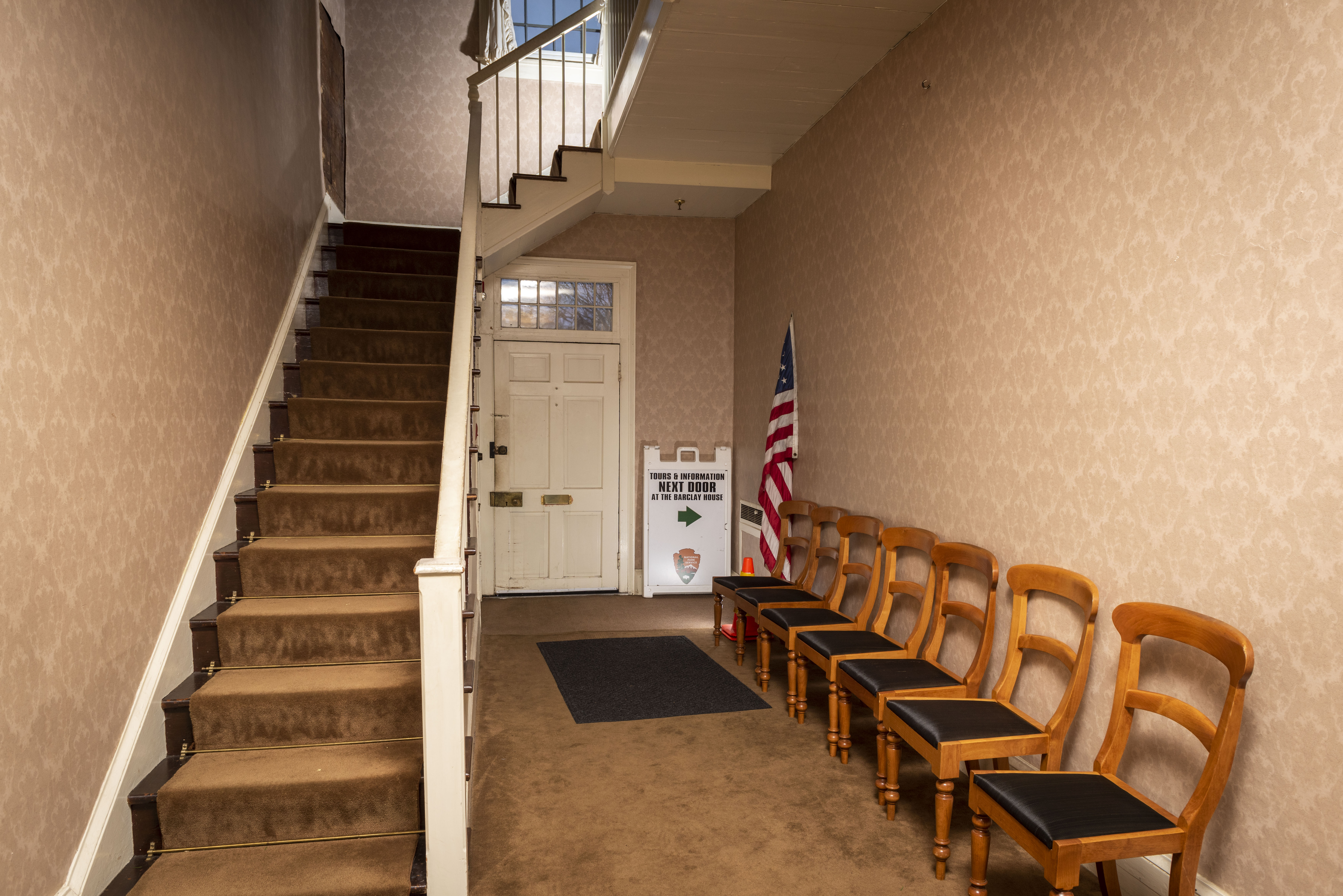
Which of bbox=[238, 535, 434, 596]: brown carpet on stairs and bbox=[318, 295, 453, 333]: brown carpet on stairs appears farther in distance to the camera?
bbox=[318, 295, 453, 333]: brown carpet on stairs

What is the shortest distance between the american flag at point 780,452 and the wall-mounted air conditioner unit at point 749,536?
0.47m

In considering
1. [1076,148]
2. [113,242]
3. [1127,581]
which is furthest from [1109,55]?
[113,242]

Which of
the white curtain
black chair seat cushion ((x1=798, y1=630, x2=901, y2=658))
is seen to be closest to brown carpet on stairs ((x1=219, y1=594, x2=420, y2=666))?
black chair seat cushion ((x1=798, y1=630, x2=901, y2=658))

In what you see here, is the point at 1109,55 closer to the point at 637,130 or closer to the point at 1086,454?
the point at 1086,454

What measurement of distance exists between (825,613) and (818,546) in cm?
65

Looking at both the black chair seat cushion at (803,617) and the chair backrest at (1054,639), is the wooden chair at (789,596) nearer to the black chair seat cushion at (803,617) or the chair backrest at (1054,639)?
the black chair seat cushion at (803,617)

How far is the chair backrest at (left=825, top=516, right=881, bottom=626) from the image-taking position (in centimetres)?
379

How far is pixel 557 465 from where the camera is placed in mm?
6305

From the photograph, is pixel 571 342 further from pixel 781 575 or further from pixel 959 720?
pixel 959 720

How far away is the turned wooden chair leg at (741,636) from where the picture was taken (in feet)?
15.5

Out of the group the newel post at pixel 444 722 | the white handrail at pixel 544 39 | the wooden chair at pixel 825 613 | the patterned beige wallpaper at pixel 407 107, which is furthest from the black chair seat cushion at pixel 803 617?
the patterned beige wallpaper at pixel 407 107

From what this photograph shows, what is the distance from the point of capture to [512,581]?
627 centimetres

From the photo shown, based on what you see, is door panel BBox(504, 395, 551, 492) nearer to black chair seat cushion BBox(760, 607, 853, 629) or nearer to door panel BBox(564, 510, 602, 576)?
door panel BBox(564, 510, 602, 576)

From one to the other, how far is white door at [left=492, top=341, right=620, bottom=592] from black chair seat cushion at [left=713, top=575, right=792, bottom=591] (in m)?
1.60
